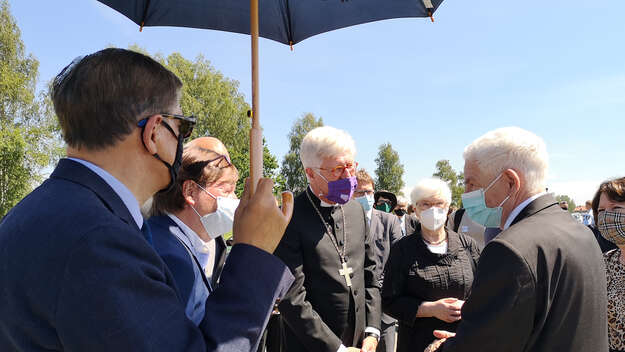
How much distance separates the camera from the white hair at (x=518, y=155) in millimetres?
2172

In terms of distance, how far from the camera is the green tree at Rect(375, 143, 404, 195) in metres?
56.6

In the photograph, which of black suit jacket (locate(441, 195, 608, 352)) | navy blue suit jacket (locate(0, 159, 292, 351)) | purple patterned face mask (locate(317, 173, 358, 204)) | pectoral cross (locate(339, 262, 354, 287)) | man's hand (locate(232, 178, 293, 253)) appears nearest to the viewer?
navy blue suit jacket (locate(0, 159, 292, 351))

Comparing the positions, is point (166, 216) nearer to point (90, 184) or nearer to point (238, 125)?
point (90, 184)

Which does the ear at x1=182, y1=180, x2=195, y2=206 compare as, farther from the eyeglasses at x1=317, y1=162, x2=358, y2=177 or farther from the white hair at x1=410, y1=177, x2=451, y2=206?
the white hair at x1=410, y1=177, x2=451, y2=206

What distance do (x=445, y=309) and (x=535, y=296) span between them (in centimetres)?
147

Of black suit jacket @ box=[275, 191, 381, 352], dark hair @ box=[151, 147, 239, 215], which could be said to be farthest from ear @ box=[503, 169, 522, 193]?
dark hair @ box=[151, 147, 239, 215]

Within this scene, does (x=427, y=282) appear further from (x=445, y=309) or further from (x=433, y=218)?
(x=433, y=218)

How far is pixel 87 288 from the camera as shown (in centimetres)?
91

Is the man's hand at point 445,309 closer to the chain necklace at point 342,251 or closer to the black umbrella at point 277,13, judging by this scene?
the chain necklace at point 342,251

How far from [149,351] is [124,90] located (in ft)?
2.41

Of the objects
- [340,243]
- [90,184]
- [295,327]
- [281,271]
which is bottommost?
[295,327]

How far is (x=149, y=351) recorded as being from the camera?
0.94 metres

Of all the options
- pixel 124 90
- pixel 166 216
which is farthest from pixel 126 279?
pixel 166 216

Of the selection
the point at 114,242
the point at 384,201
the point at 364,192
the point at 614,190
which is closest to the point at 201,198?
the point at 114,242
